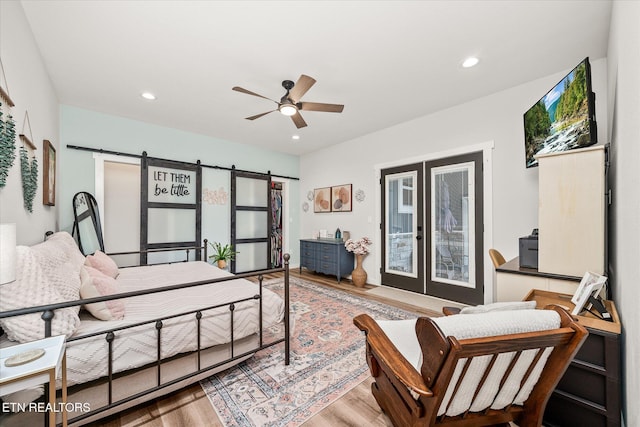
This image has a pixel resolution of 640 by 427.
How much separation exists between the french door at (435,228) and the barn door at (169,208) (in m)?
3.40

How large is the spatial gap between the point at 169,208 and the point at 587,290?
5056mm

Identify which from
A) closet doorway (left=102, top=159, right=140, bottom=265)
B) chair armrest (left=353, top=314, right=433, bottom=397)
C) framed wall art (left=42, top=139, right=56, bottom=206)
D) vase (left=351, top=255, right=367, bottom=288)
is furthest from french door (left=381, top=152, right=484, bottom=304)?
closet doorway (left=102, top=159, right=140, bottom=265)

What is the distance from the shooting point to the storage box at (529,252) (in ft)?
6.51

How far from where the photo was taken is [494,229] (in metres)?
3.18

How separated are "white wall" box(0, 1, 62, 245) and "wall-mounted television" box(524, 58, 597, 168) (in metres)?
3.85

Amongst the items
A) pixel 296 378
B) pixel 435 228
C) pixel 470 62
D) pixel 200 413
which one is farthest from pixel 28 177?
pixel 435 228

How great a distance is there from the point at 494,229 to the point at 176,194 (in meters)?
4.91

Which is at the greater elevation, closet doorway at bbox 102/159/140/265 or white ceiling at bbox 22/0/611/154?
white ceiling at bbox 22/0/611/154

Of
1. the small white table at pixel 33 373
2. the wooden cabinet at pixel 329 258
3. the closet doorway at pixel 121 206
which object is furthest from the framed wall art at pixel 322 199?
the small white table at pixel 33 373

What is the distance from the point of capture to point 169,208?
14.3 ft

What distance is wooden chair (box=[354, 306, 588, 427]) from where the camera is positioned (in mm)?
889

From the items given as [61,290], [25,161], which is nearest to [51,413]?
[61,290]

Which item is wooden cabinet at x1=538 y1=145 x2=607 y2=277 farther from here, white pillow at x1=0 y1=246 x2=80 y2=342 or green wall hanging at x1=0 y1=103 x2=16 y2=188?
green wall hanging at x1=0 y1=103 x2=16 y2=188

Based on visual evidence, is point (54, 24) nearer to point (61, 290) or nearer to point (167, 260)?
point (61, 290)
